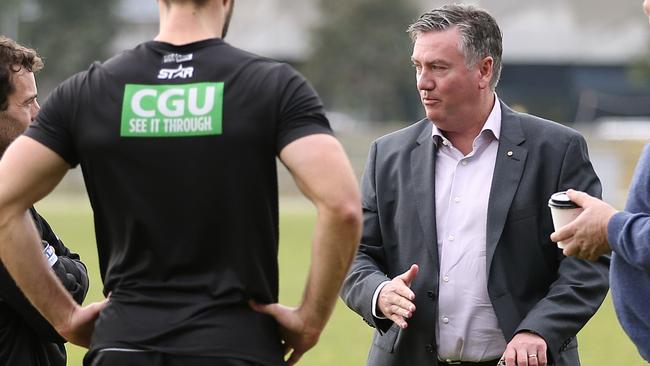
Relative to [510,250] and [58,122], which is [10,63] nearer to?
[58,122]

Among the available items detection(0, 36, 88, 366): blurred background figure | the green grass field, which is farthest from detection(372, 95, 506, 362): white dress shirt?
the green grass field

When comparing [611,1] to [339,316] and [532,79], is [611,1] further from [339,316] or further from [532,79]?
[339,316]

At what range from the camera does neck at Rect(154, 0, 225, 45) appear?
408 centimetres

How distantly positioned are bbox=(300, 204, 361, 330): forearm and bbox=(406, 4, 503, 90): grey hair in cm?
169

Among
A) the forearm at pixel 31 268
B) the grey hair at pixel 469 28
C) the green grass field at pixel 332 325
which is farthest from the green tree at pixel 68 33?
the forearm at pixel 31 268

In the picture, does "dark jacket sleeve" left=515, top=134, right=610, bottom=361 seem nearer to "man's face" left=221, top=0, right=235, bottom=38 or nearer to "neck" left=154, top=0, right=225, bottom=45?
"man's face" left=221, top=0, right=235, bottom=38

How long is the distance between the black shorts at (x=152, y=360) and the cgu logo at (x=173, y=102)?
2.41 ft

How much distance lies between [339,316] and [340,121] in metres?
43.5

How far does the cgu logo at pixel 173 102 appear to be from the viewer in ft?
13.0

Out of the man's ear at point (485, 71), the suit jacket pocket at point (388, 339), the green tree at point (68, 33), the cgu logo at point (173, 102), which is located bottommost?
the green tree at point (68, 33)

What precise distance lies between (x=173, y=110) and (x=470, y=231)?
5.85ft

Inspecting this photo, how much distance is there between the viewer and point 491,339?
5293 mm

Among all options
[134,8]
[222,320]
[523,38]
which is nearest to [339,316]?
[222,320]

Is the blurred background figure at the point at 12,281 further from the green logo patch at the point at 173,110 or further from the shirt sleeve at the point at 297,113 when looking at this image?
the shirt sleeve at the point at 297,113
